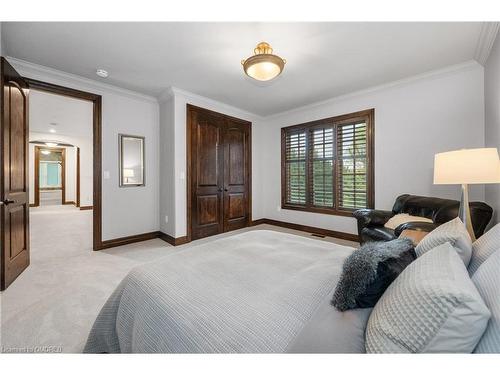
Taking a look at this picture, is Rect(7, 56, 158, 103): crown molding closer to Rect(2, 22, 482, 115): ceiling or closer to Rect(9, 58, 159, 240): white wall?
Rect(9, 58, 159, 240): white wall

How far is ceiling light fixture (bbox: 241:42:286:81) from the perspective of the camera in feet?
6.84

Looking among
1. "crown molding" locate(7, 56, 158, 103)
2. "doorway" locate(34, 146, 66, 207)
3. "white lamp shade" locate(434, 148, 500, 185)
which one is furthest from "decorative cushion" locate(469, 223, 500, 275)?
"doorway" locate(34, 146, 66, 207)

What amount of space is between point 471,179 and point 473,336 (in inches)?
68.2

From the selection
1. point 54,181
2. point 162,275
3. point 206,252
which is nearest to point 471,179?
point 206,252

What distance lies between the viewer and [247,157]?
4.89 m

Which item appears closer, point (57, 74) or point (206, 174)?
point (57, 74)

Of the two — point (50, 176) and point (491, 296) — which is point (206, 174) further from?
point (50, 176)

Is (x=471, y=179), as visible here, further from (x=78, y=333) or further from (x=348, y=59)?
(x=78, y=333)

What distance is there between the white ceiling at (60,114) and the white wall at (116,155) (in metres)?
1.36

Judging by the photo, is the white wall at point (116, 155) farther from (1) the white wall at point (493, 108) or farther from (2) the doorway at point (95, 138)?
(1) the white wall at point (493, 108)

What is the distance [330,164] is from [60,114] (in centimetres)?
596

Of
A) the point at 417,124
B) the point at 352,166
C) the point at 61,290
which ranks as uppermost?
the point at 417,124

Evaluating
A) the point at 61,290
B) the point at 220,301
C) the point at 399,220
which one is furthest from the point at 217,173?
the point at 220,301

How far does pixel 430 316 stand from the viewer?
61 centimetres
